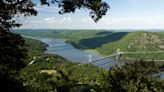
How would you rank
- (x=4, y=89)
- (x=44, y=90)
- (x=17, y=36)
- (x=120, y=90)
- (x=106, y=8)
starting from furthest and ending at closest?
(x=120, y=90) → (x=44, y=90) → (x=4, y=89) → (x=17, y=36) → (x=106, y=8)

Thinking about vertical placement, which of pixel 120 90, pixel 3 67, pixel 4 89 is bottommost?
pixel 120 90

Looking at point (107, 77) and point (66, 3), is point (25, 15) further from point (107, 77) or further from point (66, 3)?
point (107, 77)

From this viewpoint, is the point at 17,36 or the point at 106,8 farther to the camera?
the point at 17,36

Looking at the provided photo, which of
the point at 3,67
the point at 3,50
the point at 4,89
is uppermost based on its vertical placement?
the point at 3,50

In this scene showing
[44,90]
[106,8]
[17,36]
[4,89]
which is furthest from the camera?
[44,90]

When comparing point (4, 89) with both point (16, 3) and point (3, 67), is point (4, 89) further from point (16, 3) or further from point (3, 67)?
point (16, 3)

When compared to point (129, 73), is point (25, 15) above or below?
above

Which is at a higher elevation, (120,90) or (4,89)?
(4,89)

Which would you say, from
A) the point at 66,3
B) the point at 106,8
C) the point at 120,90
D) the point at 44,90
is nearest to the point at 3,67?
the point at 66,3

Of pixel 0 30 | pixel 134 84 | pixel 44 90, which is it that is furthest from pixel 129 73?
pixel 0 30
